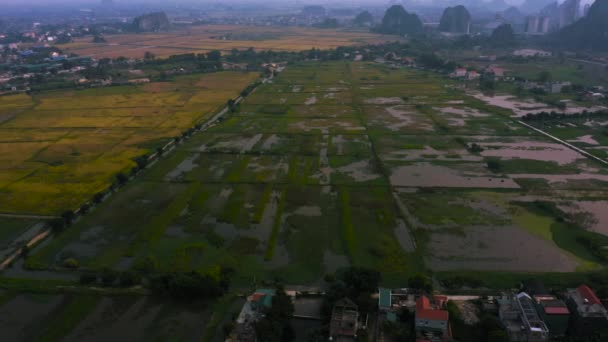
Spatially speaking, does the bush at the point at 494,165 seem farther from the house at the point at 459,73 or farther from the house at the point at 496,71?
the house at the point at 496,71

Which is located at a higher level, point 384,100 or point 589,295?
point 384,100

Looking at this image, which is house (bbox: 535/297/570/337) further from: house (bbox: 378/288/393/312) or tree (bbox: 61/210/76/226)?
tree (bbox: 61/210/76/226)

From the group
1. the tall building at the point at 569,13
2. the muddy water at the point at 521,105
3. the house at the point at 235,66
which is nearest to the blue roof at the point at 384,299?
the muddy water at the point at 521,105

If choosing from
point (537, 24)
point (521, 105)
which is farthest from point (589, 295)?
point (537, 24)

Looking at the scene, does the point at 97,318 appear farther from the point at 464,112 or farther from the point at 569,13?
the point at 569,13

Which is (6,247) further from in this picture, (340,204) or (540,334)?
(540,334)

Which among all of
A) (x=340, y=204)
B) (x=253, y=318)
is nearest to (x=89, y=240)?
(x=253, y=318)
